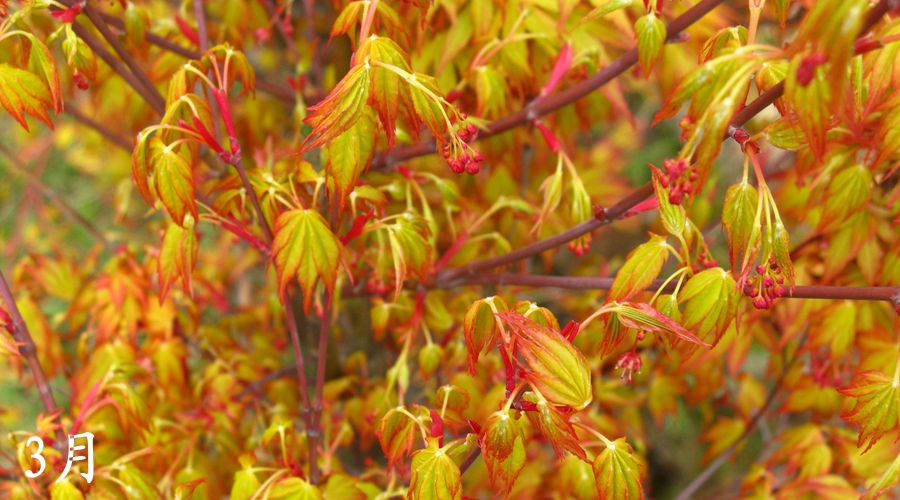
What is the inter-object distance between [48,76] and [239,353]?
624mm

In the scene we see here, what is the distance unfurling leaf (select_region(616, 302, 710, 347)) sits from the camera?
23.8 inches

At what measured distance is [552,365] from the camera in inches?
22.6

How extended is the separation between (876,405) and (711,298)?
0.58 ft

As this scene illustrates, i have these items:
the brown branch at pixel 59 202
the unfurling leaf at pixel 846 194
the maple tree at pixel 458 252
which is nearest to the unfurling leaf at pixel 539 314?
the maple tree at pixel 458 252

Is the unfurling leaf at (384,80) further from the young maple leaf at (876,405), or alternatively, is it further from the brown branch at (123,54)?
the young maple leaf at (876,405)

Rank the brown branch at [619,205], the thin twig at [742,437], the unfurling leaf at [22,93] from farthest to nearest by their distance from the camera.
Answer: the thin twig at [742,437] → the unfurling leaf at [22,93] → the brown branch at [619,205]

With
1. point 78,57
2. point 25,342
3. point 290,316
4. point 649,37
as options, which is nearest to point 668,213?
point 649,37

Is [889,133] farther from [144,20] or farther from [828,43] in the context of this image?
[144,20]

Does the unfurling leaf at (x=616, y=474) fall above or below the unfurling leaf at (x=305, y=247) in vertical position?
below

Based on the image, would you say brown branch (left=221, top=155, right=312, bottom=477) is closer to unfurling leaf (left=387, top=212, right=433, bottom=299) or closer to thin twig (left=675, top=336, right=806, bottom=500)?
unfurling leaf (left=387, top=212, right=433, bottom=299)

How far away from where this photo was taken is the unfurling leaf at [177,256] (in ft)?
2.58

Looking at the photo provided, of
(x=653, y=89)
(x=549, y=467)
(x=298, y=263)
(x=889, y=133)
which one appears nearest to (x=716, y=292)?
(x=889, y=133)

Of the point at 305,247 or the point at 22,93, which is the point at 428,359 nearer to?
the point at 305,247

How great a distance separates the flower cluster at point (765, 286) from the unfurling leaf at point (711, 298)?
18 millimetres
